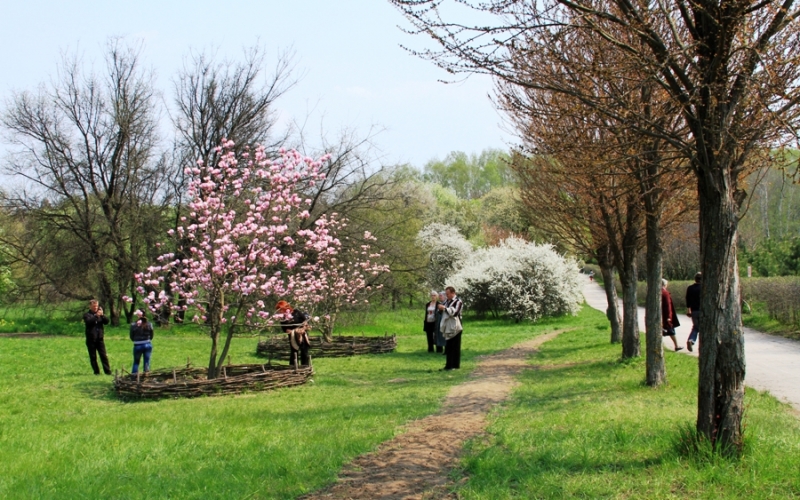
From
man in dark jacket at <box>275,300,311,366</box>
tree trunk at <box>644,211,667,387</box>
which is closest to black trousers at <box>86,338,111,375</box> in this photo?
man in dark jacket at <box>275,300,311,366</box>

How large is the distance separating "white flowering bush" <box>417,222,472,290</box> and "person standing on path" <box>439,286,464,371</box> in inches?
1159

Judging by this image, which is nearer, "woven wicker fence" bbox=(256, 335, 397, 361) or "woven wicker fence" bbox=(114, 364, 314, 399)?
"woven wicker fence" bbox=(114, 364, 314, 399)

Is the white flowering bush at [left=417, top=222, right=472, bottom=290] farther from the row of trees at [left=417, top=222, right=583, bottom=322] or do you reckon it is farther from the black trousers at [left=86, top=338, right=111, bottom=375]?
the black trousers at [left=86, top=338, right=111, bottom=375]

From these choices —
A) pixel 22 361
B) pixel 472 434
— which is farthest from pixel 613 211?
pixel 22 361

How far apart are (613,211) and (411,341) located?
39.2 ft

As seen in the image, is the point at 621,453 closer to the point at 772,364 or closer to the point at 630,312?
the point at 630,312

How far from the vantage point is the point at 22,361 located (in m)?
19.1

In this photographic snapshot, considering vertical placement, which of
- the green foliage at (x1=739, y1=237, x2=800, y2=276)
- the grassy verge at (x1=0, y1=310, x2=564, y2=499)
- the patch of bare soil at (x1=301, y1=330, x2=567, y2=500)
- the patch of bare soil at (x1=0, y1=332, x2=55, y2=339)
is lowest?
the grassy verge at (x1=0, y1=310, x2=564, y2=499)

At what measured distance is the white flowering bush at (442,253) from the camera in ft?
151

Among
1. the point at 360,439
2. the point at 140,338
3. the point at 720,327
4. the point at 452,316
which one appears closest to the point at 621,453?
the point at 720,327

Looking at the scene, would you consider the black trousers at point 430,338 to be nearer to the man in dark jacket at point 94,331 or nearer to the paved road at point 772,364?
the paved road at point 772,364

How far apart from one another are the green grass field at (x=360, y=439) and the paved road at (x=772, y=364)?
1057 millimetres

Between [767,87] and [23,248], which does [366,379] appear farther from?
[23,248]

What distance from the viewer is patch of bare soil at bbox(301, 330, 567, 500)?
575cm
